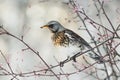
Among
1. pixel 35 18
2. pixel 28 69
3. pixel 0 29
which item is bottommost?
pixel 28 69

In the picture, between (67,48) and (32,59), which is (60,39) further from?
(32,59)

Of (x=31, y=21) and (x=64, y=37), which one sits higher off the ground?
(x=64, y=37)

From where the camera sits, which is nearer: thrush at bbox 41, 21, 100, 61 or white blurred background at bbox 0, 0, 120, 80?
thrush at bbox 41, 21, 100, 61

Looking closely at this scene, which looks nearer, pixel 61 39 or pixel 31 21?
pixel 61 39

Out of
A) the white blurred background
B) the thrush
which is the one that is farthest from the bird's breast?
the white blurred background

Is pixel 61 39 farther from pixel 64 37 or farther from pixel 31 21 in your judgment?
pixel 31 21

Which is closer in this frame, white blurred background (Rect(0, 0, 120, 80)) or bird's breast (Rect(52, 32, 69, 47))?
bird's breast (Rect(52, 32, 69, 47))

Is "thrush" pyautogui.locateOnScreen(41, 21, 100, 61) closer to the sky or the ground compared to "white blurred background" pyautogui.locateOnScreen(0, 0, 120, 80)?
closer to the sky

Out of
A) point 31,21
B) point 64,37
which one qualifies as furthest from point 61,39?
point 31,21

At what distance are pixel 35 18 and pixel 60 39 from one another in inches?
108

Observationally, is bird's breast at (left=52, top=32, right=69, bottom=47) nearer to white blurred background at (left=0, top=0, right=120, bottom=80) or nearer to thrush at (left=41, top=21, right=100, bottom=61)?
thrush at (left=41, top=21, right=100, bottom=61)

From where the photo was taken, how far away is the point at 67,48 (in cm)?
293

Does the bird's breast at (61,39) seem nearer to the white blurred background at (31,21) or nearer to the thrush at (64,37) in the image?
the thrush at (64,37)

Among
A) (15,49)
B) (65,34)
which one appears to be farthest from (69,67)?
(65,34)
